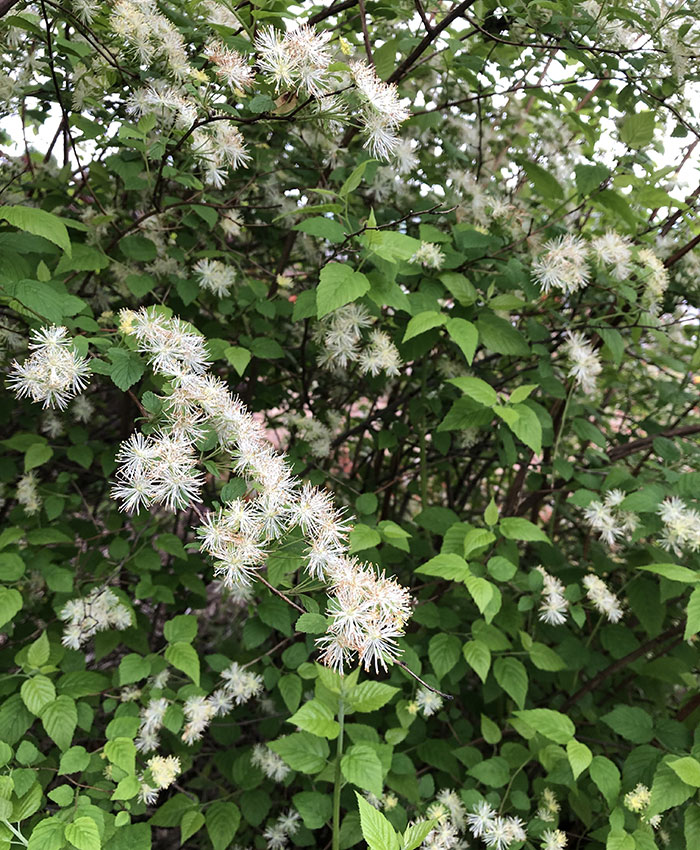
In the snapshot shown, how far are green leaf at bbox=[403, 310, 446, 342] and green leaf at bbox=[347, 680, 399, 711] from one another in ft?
2.38

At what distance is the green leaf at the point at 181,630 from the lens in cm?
135

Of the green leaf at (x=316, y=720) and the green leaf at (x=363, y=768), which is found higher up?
the green leaf at (x=316, y=720)

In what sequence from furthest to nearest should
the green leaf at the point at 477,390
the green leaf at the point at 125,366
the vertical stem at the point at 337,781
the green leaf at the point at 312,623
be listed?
the green leaf at the point at 477,390 < the vertical stem at the point at 337,781 < the green leaf at the point at 125,366 < the green leaf at the point at 312,623

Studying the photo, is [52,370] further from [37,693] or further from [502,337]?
[502,337]

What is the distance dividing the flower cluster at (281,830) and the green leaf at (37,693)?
0.68 m

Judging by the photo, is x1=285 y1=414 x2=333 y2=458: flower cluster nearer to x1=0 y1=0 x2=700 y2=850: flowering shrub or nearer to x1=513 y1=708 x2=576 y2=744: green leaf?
x1=0 y1=0 x2=700 y2=850: flowering shrub

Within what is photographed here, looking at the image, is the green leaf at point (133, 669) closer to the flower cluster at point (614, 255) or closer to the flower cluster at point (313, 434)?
the flower cluster at point (313, 434)

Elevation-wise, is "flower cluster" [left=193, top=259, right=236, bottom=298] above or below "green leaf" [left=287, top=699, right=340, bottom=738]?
above

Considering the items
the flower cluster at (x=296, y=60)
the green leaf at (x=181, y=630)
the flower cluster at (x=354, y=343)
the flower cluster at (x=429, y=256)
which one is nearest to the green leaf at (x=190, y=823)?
the green leaf at (x=181, y=630)

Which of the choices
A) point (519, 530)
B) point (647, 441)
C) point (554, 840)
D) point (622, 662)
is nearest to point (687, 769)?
point (554, 840)

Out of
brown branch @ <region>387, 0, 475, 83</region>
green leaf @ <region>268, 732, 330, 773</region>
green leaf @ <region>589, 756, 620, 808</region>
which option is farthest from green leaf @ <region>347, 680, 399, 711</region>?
brown branch @ <region>387, 0, 475, 83</region>

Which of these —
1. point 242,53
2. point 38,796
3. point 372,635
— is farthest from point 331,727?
point 242,53

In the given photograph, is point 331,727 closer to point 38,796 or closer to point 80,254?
point 38,796

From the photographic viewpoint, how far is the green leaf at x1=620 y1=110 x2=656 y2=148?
4.92 ft
